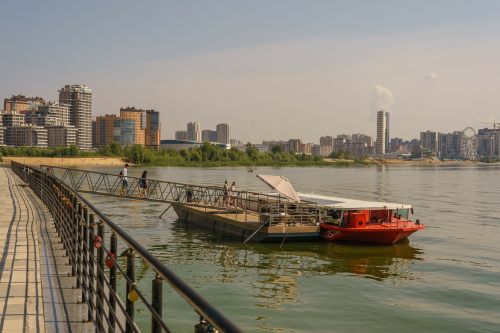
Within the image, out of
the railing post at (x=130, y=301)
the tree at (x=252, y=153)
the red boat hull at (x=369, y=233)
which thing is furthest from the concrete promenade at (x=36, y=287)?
the tree at (x=252, y=153)

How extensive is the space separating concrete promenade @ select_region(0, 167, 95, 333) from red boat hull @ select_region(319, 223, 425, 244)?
14.8 m

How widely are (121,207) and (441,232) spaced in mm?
24726

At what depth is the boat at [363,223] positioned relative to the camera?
2266cm

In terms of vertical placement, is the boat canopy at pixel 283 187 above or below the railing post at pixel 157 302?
below

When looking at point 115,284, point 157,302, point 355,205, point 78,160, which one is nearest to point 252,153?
point 78,160

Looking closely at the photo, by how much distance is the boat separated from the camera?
892 inches

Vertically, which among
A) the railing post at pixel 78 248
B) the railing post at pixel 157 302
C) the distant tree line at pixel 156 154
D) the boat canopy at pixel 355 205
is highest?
the distant tree line at pixel 156 154

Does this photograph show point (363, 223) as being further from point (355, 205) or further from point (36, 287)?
point (36, 287)

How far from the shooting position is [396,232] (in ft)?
Answer: 74.6

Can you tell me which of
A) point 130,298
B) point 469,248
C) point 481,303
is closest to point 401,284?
point 481,303

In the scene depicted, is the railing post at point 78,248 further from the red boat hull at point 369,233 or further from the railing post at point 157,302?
the red boat hull at point 369,233

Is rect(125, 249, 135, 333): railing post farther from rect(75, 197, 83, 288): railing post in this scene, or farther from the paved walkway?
rect(75, 197, 83, 288): railing post

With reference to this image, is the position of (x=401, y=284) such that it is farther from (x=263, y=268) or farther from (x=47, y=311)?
(x=47, y=311)

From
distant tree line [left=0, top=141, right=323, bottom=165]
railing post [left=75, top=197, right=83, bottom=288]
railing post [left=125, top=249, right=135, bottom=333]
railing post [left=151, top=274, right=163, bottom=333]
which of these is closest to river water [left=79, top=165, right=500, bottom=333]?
railing post [left=75, top=197, right=83, bottom=288]
